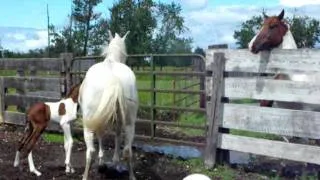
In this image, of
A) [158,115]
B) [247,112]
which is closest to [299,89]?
[247,112]

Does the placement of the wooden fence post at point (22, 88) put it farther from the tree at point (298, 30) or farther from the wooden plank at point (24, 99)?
the tree at point (298, 30)

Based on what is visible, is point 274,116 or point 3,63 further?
point 3,63

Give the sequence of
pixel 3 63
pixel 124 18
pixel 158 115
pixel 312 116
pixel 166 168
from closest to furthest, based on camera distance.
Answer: pixel 312 116, pixel 166 168, pixel 158 115, pixel 3 63, pixel 124 18

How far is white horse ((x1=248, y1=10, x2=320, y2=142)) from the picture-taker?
22.3 feet

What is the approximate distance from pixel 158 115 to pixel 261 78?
4.86m

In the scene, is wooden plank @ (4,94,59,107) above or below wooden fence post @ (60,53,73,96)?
below

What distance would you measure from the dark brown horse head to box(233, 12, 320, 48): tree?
13.3 m

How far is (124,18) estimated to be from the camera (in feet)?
73.0

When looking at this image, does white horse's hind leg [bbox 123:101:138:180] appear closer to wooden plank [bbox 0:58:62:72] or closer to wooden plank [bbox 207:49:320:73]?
wooden plank [bbox 207:49:320:73]

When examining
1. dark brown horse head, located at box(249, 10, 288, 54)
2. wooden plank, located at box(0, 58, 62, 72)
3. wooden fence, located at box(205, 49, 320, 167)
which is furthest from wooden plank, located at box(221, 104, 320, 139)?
wooden plank, located at box(0, 58, 62, 72)

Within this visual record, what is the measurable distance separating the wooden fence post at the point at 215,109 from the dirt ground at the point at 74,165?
0.47 metres

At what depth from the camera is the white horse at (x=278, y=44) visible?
22.3 ft

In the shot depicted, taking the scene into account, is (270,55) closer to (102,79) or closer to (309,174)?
(309,174)

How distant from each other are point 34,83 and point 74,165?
394cm
